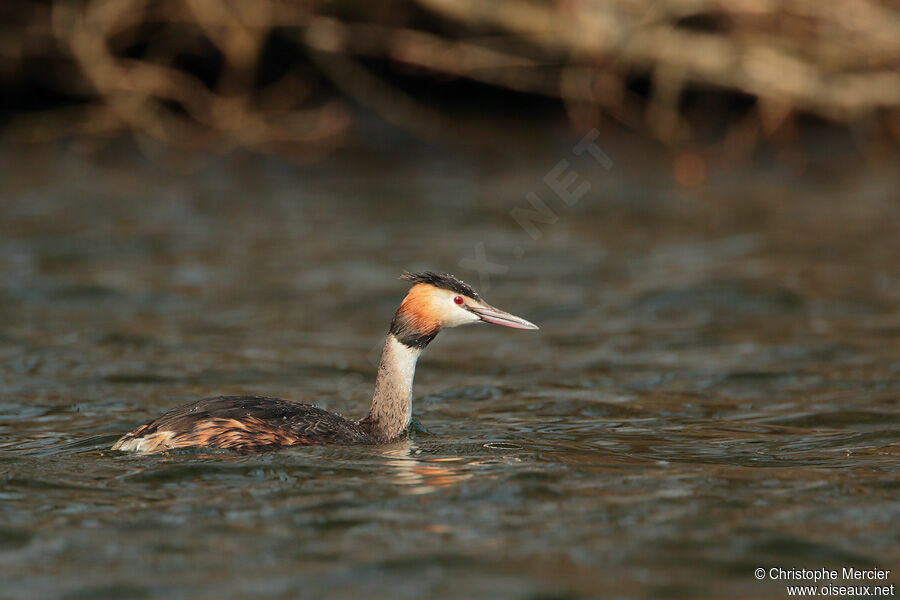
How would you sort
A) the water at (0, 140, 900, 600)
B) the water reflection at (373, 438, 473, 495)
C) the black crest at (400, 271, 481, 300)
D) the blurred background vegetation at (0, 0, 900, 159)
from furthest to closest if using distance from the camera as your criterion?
the blurred background vegetation at (0, 0, 900, 159), the black crest at (400, 271, 481, 300), the water reflection at (373, 438, 473, 495), the water at (0, 140, 900, 600)

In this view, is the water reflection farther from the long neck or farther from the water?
the long neck

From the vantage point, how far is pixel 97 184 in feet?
45.8

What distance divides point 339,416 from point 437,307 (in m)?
0.72

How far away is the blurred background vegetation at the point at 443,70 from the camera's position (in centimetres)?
1377

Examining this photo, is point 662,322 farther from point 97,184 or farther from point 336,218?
point 97,184

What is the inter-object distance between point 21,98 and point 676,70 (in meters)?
7.70

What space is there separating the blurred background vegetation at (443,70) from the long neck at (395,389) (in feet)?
25.7

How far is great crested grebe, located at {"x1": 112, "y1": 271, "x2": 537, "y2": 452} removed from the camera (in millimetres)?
5750

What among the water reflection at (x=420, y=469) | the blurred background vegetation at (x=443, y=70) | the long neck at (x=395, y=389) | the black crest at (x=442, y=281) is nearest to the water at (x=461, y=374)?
the water reflection at (x=420, y=469)

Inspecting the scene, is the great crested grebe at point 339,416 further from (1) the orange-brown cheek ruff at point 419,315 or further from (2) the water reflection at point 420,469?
(2) the water reflection at point 420,469

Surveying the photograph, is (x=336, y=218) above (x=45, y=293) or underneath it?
above

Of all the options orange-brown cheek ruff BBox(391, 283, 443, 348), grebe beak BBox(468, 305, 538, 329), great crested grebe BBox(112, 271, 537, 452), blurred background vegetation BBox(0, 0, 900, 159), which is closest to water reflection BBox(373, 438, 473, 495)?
great crested grebe BBox(112, 271, 537, 452)

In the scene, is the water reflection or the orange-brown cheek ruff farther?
the orange-brown cheek ruff

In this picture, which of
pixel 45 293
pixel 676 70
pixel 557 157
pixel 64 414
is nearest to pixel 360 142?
pixel 557 157
